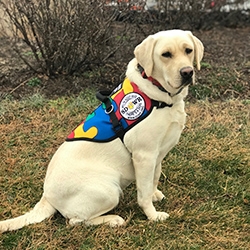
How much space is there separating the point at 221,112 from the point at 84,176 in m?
2.95

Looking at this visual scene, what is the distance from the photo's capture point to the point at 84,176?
3074 millimetres

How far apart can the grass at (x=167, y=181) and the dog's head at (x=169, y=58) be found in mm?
1123

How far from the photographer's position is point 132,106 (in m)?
3.07

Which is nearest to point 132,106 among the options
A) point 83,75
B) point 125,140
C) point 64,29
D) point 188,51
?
point 125,140

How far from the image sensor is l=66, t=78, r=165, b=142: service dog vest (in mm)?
3057

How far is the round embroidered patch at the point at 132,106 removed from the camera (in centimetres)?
305

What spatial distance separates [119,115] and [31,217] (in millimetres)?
1028

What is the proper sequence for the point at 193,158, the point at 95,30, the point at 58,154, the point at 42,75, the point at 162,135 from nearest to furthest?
the point at 162,135, the point at 58,154, the point at 193,158, the point at 95,30, the point at 42,75

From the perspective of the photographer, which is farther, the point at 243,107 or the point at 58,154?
the point at 243,107

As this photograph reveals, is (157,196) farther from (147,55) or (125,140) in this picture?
(147,55)

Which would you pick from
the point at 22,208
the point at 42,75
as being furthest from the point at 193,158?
the point at 42,75

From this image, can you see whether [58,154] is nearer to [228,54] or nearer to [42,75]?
[42,75]

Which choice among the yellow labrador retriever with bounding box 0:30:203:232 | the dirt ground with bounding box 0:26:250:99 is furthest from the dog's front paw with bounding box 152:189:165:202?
the dirt ground with bounding box 0:26:250:99

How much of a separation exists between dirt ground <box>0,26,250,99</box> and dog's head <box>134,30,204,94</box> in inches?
123
